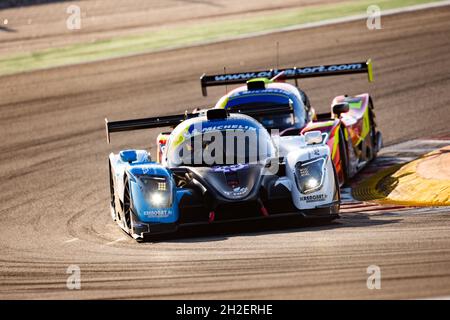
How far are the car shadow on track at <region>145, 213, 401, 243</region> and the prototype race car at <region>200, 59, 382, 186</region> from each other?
2.82 metres

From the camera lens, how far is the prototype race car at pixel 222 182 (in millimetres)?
13156

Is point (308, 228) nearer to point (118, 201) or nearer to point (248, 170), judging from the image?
point (248, 170)

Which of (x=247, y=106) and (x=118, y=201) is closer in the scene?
(x=118, y=201)

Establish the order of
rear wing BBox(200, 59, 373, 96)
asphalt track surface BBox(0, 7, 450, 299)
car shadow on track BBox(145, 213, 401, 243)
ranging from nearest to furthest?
asphalt track surface BBox(0, 7, 450, 299)
car shadow on track BBox(145, 213, 401, 243)
rear wing BBox(200, 59, 373, 96)

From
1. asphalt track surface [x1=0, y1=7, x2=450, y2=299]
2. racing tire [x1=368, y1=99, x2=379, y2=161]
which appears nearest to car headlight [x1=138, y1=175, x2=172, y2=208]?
asphalt track surface [x1=0, y1=7, x2=450, y2=299]

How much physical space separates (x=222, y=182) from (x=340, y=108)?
5235 mm

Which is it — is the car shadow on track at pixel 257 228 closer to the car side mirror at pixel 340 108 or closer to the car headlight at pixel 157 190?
the car headlight at pixel 157 190

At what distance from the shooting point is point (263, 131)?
48.4ft

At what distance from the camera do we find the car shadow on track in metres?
13.1

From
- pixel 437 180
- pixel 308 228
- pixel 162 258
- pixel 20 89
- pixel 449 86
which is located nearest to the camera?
pixel 162 258

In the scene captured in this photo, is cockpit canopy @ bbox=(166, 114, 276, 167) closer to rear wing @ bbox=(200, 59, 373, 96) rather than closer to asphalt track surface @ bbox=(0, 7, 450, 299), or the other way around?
asphalt track surface @ bbox=(0, 7, 450, 299)

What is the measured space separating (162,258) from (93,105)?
1487 centimetres

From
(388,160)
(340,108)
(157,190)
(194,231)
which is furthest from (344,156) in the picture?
→ (157,190)
